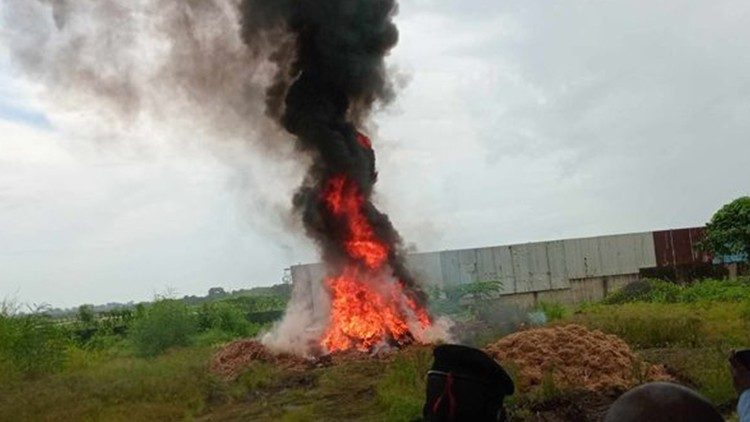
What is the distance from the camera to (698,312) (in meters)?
21.3

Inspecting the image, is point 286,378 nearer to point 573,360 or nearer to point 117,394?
point 117,394

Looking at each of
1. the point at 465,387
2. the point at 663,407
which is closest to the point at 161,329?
the point at 465,387

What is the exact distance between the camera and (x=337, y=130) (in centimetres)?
2209

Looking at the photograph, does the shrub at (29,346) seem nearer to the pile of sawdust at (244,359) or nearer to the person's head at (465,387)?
the pile of sawdust at (244,359)

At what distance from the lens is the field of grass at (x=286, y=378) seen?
12930 mm

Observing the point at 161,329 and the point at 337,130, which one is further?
the point at 161,329

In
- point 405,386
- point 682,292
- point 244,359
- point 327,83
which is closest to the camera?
point 405,386

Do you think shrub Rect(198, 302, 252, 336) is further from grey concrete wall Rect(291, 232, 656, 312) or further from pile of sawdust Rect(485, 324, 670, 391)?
pile of sawdust Rect(485, 324, 670, 391)

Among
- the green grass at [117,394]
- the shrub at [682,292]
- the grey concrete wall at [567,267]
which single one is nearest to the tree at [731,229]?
the shrub at [682,292]

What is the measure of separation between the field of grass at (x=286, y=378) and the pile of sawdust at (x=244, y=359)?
1.29 feet

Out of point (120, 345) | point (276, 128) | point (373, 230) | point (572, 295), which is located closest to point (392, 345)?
point (373, 230)

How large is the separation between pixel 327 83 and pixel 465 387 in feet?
66.7

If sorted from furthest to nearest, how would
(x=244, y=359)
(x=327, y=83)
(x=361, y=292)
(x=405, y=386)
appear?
1. (x=327, y=83)
2. (x=361, y=292)
3. (x=244, y=359)
4. (x=405, y=386)

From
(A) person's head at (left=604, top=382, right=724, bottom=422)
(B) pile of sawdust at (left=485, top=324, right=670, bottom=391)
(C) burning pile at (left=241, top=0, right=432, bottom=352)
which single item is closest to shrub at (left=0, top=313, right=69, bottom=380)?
(C) burning pile at (left=241, top=0, right=432, bottom=352)
